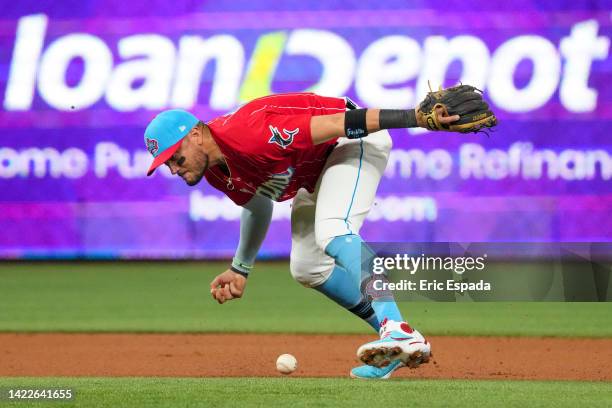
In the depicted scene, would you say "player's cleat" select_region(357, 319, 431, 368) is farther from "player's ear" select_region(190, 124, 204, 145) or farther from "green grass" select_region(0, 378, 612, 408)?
"player's ear" select_region(190, 124, 204, 145)

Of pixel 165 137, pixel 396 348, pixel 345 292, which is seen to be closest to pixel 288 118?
pixel 165 137

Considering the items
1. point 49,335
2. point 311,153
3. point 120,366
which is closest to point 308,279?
point 311,153

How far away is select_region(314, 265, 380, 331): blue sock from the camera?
5082 millimetres

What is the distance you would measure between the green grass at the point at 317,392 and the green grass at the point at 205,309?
296 cm

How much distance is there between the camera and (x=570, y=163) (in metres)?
11.0

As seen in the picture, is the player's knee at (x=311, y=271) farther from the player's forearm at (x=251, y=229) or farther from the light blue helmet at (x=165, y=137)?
the light blue helmet at (x=165, y=137)

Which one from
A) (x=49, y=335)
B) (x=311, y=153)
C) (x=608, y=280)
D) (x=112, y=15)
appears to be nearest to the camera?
(x=311, y=153)

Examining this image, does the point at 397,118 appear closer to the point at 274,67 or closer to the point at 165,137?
the point at 165,137

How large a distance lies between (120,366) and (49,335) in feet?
5.65

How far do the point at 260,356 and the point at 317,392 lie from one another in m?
2.10

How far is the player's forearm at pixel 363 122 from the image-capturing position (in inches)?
175

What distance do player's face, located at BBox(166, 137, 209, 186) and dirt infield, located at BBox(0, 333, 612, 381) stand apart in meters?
1.32

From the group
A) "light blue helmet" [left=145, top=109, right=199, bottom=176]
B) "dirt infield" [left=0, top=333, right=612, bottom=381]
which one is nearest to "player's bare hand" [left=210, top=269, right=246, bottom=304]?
"dirt infield" [left=0, top=333, right=612, bottom=381]

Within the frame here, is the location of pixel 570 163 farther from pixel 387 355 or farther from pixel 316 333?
pixel 387 355
